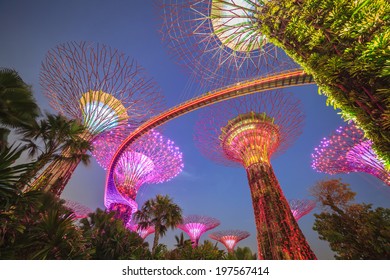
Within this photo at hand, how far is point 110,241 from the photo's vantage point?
53.2 ft

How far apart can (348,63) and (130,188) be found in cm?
3158

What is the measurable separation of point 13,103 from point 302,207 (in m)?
35.3

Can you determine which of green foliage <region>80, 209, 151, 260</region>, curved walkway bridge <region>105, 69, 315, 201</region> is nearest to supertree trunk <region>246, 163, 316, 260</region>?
curved walkway bridge <region>105, 69, 315, 201</region>

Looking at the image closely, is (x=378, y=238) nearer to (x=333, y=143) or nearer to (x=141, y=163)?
(x=333, y=143)

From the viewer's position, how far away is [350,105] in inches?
187

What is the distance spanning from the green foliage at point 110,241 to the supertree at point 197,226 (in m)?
24.4

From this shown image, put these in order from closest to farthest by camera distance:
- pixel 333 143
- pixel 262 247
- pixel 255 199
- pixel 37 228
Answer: pixel 37 228 → pixel 262 247 → pixel 255 199 → pixel 333 143

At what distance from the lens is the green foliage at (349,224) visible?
11.1 metres

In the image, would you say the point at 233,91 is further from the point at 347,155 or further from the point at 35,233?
the point at 35,233

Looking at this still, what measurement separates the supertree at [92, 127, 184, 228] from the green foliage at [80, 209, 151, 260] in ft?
39.9

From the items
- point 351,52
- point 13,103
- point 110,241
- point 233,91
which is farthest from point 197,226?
point 351,52

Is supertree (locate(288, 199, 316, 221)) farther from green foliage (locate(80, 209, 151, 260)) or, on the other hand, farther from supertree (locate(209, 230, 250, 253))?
green foliage (locate(80, 209, 151, 260))

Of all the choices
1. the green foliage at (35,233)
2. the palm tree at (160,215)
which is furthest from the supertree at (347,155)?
the green foliage at (35,233)
